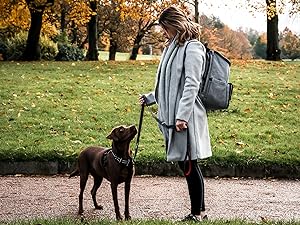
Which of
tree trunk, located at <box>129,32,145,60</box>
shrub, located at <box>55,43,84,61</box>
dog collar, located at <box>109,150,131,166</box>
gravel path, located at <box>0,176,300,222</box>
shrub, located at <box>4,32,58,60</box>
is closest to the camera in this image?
dog collar, located at <box>109,150,131,166</box>

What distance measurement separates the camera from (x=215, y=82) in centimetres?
606

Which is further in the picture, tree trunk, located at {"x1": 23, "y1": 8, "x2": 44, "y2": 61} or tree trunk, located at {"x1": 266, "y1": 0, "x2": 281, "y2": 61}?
tree trunk, located at {"x1": 266, "y1": 0, "x2": 281, "y2": 61}

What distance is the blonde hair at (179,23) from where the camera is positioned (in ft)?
19.6

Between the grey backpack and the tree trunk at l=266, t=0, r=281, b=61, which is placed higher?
the tree trunk at l=266, t=0, r=281, b=61

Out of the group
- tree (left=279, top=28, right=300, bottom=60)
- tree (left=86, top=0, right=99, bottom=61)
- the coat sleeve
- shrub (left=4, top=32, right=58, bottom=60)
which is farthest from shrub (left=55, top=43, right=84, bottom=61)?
the coat sleeve

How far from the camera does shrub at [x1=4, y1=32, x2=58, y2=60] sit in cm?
2617

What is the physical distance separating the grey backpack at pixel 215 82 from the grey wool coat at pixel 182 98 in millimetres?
109

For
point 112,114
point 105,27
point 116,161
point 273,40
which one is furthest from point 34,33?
point 105,27

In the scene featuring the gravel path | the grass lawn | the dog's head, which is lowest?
the gravel path

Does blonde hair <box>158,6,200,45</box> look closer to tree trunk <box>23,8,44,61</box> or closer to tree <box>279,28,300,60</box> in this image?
tree trunk <box>23,8,44,61</box>

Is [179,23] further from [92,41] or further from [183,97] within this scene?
[92,41]

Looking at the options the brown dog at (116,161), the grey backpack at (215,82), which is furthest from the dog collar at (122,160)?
the grey backpack at (215,82)

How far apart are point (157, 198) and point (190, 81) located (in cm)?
250

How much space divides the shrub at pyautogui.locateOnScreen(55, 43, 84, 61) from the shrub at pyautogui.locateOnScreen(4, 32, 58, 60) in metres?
0.56
